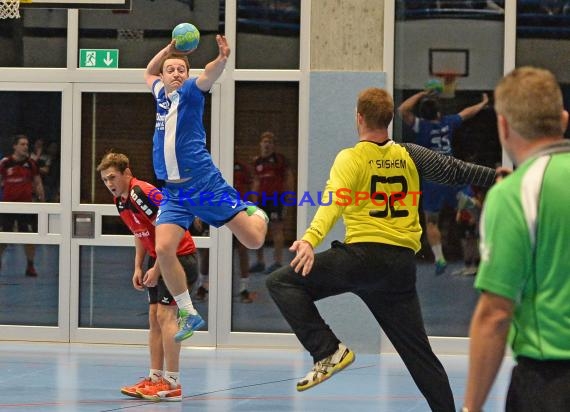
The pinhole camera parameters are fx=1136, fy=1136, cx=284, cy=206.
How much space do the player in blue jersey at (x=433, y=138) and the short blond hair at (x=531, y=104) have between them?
27.0 ft

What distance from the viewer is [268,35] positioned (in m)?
11.8

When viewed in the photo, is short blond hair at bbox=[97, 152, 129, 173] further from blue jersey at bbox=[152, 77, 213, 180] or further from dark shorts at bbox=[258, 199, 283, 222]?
dark shorts at bbox=[258, 199, 283, 222]

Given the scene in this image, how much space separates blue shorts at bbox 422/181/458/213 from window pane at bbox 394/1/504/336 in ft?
0.03

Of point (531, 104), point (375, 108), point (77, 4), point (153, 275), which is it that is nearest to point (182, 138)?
point (153, 275)

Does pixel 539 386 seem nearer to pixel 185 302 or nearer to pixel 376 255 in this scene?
pixel 376 255

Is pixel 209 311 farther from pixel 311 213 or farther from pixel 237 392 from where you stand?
pixel 237 392

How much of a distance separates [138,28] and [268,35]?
1382 mm

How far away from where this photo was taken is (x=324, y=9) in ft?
38.0

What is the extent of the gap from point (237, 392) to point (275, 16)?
173 inches

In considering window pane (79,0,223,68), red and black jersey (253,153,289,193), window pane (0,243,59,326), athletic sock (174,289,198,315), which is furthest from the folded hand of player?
window pane (0,243,59,326)

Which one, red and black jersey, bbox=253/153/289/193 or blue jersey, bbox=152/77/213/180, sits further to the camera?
red and black jersey, bbox=253/153/289/193

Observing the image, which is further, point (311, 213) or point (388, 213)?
point (311, 213)

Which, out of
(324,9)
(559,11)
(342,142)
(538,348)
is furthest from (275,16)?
(538,348)

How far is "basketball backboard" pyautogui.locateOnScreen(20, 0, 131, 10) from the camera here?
1082 cm
